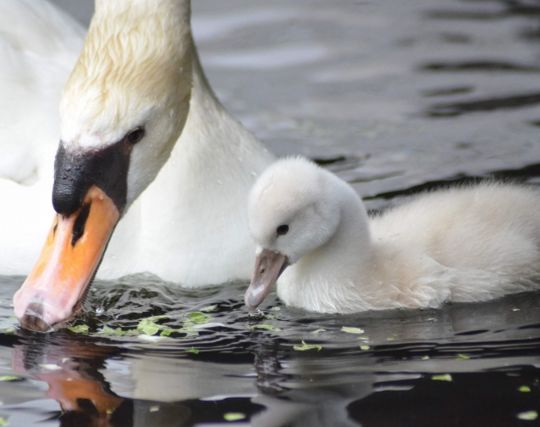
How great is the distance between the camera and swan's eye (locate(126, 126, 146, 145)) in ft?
21.1

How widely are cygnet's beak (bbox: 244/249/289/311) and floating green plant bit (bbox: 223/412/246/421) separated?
96 cm

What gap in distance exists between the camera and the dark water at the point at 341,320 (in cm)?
558

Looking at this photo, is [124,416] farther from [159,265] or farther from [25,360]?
[159,265]

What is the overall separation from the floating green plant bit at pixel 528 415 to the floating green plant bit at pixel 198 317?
155 cm

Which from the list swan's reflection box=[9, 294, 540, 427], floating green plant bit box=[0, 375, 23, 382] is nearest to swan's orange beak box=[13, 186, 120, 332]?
swan's reflection box=[9, 294, 540, 427]

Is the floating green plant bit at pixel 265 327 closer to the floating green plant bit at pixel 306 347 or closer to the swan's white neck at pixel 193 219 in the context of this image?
the floating green plant bit at pixel 306 347

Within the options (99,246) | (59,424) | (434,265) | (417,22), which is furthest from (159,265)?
(417,22)

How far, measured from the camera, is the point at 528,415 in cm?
547

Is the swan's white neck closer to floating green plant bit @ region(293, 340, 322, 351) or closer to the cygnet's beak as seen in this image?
the cygnet's beak

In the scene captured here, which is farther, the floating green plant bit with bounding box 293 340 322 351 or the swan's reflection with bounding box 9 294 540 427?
the floating green plant bit with bounding box 293 340 322 351

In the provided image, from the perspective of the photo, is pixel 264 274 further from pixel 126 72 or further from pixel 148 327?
pixel 126 72

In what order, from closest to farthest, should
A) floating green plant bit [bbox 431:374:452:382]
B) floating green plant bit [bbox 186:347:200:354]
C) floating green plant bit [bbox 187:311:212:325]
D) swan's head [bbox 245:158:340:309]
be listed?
floating green plant bit [bbox 431:374:452:382]
floating green plant bit [bbox 186:347:200:354]
swan's head [bbox 245:158:340:309]
floating green plant bit [bbox 187:311:212:325]

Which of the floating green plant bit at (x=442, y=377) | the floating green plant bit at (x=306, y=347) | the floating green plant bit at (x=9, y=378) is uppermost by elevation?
the floating green plant bit at (x=306, y=347)

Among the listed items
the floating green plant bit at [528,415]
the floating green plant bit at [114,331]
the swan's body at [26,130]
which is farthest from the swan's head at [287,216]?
the floating green plant bit at [528,415]
